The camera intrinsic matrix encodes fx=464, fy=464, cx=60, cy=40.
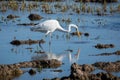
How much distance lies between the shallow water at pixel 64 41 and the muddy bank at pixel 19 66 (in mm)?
166

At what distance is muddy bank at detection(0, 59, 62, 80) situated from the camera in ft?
37.8

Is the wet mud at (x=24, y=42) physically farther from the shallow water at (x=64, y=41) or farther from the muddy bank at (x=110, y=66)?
the muddy bank at (x=110, y=66)

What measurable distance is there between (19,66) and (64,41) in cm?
492

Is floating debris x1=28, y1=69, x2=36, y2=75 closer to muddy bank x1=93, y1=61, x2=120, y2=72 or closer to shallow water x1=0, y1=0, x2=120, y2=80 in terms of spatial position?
shallow water x1=0, y1=0, x2=120, y2=80

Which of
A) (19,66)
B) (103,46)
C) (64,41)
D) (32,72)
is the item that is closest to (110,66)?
(32,72)

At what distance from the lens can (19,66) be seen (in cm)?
1252

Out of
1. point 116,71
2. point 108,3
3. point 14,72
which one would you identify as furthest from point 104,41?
point 108,3

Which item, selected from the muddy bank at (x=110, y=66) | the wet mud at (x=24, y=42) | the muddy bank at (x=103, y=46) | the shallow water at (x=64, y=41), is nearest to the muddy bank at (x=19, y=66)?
the shallow water at (x=64, y=41)

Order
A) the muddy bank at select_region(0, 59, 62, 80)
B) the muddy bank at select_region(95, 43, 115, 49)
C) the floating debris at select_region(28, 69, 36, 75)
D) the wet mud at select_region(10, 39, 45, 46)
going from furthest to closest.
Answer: the wet mud at select_region(10, 39, 45, 46)
the muddy bank at select_region(95, 43, 115, 49)
the floating debris at select_region(28, 69, 36, 75)
the muddy bank at select_region(0, 59, 62, 80)

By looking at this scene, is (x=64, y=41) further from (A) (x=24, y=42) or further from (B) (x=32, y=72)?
(B) (x=32, y=72)

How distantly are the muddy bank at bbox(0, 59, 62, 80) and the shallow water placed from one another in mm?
166

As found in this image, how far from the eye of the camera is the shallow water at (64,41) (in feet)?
45.4

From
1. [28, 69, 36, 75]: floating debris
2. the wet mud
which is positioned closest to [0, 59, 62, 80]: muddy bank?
[28, 69, 36, 75]: floating debris

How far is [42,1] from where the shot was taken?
30.7 meters
